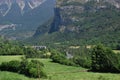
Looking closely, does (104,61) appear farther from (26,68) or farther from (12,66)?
(12,66)

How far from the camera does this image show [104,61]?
286ft

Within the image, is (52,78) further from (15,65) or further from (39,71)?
(15,65)

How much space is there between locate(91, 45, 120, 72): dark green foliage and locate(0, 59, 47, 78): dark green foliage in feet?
46.9

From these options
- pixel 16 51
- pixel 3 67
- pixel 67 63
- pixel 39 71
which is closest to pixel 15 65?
pixel 3 67

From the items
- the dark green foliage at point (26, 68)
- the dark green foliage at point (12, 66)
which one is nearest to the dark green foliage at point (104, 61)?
the dark green foliage at point (26, 68)

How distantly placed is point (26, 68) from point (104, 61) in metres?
19.1

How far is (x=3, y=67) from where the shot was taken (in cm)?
8400

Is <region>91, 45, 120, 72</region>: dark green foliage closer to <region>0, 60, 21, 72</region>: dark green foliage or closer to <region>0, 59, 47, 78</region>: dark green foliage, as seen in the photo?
<region>0, 59, 47, 78</region>: dark green foliage

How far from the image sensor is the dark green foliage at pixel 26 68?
70.8 metres

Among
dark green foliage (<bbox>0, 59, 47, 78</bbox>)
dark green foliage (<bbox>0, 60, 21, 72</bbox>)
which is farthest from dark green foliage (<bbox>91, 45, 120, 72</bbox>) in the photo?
dark green foliage (<bbox>0, 60, 21, 72</bbox>)

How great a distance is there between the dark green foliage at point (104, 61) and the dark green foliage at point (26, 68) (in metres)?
14.3

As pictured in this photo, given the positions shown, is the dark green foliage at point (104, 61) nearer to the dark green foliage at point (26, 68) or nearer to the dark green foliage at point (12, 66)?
the dark green foliage at point (26, 68)

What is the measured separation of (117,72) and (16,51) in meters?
68.7

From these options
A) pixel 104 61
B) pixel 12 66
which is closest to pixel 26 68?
pixel 12 66
